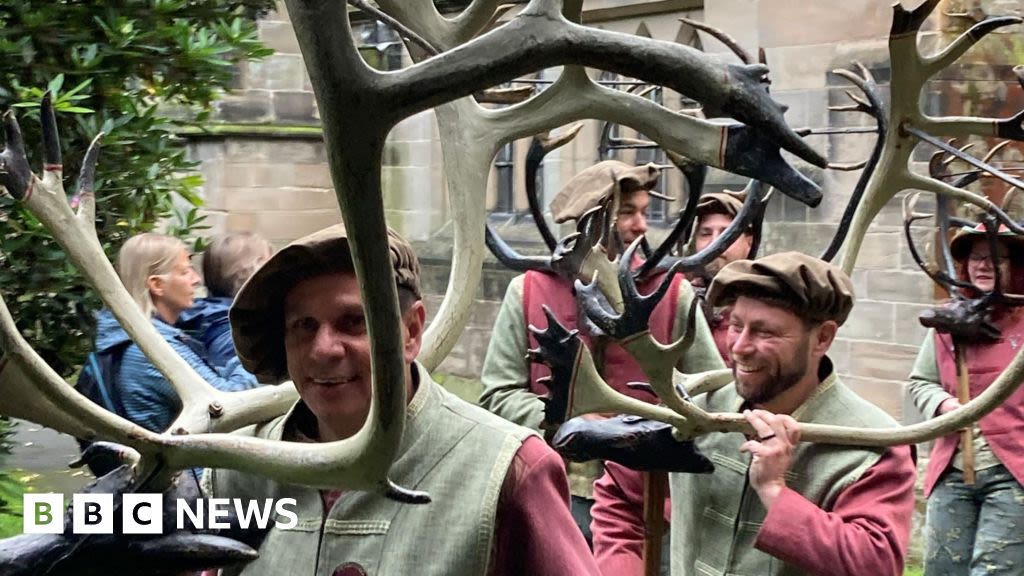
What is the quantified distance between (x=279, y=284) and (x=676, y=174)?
30.8 feet

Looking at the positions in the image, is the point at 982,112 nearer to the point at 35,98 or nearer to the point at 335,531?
the point at 35,98

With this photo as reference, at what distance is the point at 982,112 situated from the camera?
8.67 metres

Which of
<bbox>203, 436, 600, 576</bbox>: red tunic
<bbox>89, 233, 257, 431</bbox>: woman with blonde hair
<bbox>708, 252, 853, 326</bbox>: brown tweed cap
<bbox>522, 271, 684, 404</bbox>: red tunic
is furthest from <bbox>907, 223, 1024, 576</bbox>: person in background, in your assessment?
<bbox>203, 436, 600, 576</bbox>: red tunic

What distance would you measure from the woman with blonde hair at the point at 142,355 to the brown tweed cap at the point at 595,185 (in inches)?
45.9

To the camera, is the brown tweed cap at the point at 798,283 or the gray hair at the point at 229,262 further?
the gray hair at the point at 229,262

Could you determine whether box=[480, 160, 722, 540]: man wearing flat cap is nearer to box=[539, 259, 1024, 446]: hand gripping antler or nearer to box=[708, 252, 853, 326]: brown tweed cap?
box=[708, 252, 853, 326]: brown tweed cap

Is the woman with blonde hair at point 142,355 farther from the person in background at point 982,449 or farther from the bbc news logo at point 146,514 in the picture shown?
the person in background at point 982,449

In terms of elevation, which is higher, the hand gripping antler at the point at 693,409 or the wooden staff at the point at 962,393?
the hand gripping antler at the point at 693,409

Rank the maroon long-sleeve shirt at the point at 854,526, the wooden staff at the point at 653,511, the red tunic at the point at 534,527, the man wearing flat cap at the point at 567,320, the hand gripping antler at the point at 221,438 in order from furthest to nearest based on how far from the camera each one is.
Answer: the man wearing flat cap at the point at 567,320
the wooden staff at the point at 653,511
the maroon long-sleeve shirt at the point at 854,526
the red tunic at the point at 534,527
the hand gripping antler at the point at 221,438

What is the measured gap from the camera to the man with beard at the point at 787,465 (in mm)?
3105

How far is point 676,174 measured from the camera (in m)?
11.6

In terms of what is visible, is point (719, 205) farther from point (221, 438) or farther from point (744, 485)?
point (221, 438)

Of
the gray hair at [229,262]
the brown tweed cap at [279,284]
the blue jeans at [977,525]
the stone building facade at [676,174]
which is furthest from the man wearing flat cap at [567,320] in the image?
the stone building facade at [676,174]

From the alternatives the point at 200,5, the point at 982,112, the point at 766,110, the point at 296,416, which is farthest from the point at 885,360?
the point at 766,110
